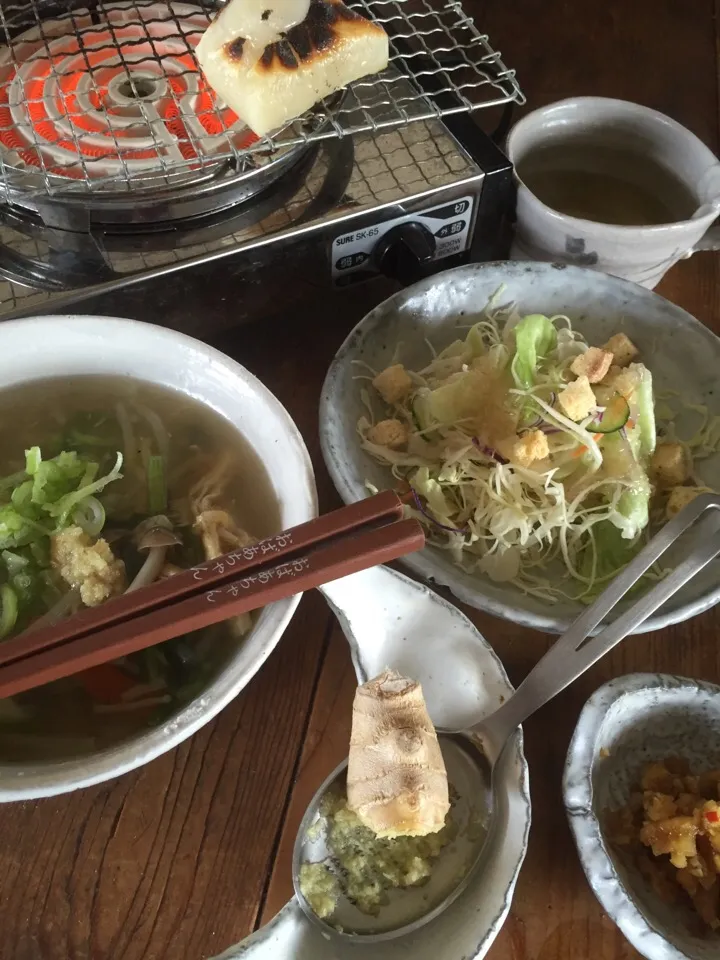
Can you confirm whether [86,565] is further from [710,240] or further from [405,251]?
[710,240]

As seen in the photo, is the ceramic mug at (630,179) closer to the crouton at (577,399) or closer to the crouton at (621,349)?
the crouton at (621,349)

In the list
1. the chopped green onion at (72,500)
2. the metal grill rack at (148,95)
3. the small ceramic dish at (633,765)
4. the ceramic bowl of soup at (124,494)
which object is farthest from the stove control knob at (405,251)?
the small ceramic dish at (633,765)

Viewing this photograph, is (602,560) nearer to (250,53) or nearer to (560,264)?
(560,264)

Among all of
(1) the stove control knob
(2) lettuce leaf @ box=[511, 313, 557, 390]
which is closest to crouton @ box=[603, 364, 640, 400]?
(2) lettuce leaf @ box=[511, 313, 557, 390]

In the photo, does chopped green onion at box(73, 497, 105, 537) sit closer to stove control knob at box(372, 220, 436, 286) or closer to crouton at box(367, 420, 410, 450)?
crouton at box(367, 420, 410, 450)

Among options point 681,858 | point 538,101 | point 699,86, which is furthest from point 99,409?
point 699,86
